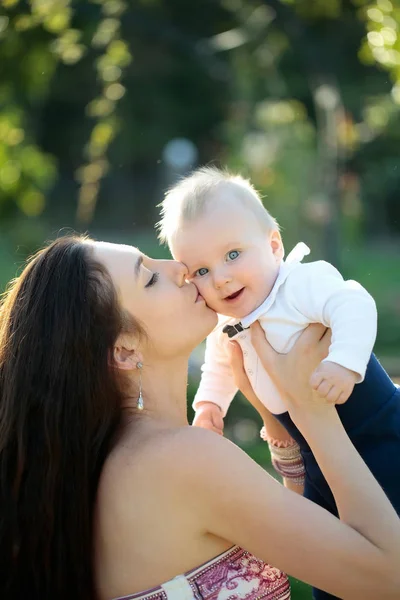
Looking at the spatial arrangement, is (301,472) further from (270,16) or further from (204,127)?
(204,127)

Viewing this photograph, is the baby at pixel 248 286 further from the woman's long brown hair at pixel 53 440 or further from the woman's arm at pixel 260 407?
the woman's long brown hair at pixel 53 440

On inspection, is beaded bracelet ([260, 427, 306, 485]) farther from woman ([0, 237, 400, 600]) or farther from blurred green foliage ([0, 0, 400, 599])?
blurred green foliage ([0, 0, 400, 599])

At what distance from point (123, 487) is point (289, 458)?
0.74 m

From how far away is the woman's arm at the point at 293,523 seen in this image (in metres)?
1.89

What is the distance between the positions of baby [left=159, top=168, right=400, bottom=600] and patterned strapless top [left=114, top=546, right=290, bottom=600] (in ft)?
1.17

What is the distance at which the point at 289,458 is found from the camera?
2.55 meters

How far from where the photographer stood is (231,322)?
252cm

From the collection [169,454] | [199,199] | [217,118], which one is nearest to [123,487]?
[169,454]

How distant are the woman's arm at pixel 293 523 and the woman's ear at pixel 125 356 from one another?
0.27 metres

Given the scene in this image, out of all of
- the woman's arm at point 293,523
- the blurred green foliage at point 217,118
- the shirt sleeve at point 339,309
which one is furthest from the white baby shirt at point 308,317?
the blurred green foliage at point 217,118

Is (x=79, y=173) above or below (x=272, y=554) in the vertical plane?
above

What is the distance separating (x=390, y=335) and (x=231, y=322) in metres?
8.32

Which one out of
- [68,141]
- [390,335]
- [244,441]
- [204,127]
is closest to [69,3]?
[244,441]

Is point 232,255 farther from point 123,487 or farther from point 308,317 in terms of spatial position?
point 123,487
